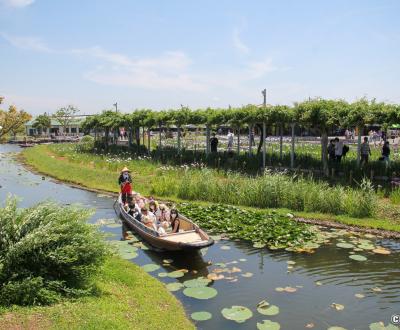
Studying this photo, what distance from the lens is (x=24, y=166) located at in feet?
128

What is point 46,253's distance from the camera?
27.7 ft

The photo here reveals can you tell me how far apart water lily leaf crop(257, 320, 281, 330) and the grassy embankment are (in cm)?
835

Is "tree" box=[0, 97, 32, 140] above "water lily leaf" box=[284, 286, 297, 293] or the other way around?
above

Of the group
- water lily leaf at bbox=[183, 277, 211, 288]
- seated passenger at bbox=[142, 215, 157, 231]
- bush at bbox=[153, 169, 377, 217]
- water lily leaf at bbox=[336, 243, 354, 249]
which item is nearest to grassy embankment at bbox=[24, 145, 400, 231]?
bush at bbox=[153, 169, 377, 217]

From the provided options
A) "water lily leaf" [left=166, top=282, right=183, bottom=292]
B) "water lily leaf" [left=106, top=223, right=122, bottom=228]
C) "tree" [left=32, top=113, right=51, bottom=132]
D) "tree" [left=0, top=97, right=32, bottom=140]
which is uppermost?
"tree" [left=32, top=113, right=51, bottom=132]

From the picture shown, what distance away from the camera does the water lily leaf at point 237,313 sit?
29.5ft

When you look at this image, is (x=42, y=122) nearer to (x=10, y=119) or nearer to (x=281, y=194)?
(x=10, y=119)

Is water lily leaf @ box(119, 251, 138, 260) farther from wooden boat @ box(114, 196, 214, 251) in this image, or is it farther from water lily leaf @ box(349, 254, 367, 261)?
water lily leaf @ box(349, 254, 367, 261)

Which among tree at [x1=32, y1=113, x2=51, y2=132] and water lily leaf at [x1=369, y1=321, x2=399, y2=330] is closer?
water lily leaf at [x1=369, y1=321, x2=399, y2=330]

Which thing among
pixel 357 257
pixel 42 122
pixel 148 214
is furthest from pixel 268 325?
pixel 42 122

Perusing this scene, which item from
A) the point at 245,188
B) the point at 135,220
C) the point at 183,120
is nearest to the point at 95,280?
the point at 135,220

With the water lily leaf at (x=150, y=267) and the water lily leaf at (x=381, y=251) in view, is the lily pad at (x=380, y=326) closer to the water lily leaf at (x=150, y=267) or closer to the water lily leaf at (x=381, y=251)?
the water lily leaf at (x=381, y=251)

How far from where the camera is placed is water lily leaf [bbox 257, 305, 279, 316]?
9227 millimetres

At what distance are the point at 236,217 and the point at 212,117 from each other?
15.6m
